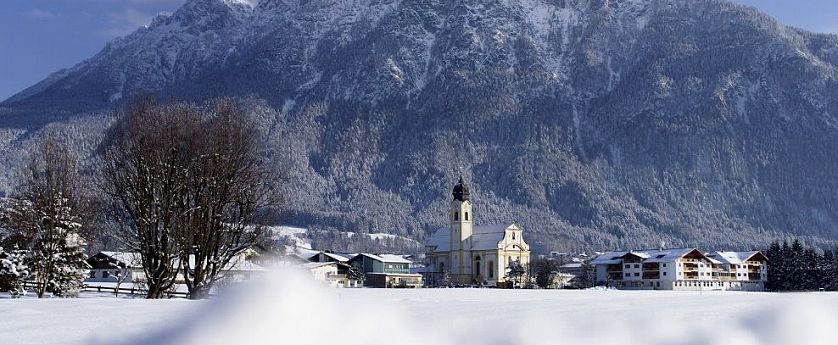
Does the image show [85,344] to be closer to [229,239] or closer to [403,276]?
[229,239]

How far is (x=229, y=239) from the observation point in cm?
4531

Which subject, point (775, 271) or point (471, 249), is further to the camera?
point (471, 249)

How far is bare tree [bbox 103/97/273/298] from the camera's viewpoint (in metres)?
41.8

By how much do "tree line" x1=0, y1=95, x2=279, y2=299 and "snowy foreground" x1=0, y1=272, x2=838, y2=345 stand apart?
9022 mm

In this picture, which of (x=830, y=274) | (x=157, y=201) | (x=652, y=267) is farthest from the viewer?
(x=652, y=267)

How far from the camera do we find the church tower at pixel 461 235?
A: 172337mm

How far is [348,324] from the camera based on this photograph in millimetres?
18812

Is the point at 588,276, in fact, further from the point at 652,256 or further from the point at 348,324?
the point at 348,324

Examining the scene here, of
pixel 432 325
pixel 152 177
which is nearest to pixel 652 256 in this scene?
pixel 152 177

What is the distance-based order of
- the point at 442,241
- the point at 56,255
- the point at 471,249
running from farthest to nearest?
the point at 442,241
the point at 471,249
the point at 56,255

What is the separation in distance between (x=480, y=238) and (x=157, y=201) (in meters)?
132

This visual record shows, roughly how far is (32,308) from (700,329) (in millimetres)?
20752

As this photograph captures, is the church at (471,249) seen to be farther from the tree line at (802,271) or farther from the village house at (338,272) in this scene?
the tree line at (802,271)

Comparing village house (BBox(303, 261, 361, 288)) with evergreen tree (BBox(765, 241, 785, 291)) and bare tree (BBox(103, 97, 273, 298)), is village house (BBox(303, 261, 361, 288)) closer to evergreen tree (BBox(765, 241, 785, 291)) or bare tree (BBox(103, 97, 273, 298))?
evergreen tree (BBox(765, 241, 785, 291))
